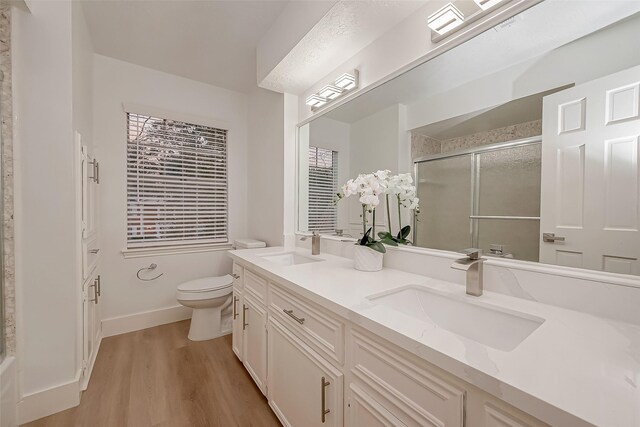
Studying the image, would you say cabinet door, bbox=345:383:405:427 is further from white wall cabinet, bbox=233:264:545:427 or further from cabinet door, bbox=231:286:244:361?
cabinet door, bbox=231:286:244:361

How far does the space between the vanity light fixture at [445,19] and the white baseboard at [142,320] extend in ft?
10.4

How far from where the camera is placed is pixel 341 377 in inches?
37.6

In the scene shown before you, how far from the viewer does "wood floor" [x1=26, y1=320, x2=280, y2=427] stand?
1.50 m

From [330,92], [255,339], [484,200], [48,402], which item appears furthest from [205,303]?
[484,200]

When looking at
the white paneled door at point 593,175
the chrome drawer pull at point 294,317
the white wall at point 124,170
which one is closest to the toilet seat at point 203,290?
the white wall at point 124,170

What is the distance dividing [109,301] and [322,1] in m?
3.01

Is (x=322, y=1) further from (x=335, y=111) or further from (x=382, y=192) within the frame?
(x=382, y=192)

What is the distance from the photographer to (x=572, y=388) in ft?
1.61

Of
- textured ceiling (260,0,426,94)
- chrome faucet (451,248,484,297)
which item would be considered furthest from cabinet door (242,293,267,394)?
textured ceiling (260,0,426,94)

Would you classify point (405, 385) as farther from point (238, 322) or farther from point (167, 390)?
point (167, 390)

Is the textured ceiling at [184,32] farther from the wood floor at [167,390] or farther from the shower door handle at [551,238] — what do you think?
the wood floor at [167,390]

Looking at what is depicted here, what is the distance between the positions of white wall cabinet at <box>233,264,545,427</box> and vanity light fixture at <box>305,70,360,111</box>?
1.35m

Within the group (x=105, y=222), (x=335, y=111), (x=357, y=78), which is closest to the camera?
(x=357, y=78)

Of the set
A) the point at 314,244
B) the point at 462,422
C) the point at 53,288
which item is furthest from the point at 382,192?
the point at 53,288
